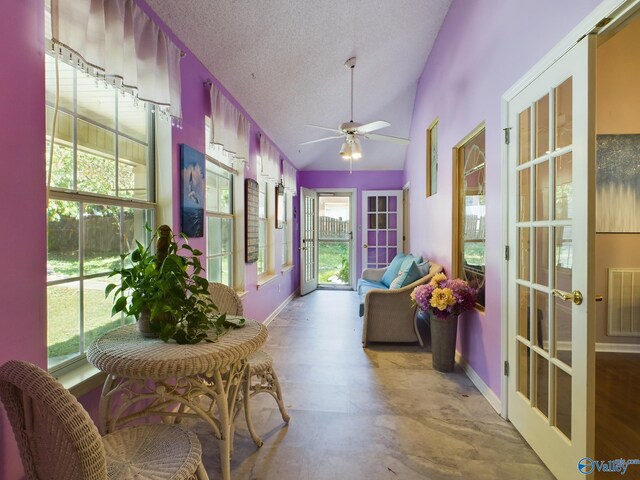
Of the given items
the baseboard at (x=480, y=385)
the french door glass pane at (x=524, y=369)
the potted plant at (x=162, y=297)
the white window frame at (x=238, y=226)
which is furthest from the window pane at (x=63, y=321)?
the baseboard at (x=480, y=385)

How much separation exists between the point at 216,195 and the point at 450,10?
300cm

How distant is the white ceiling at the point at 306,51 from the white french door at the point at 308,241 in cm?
137

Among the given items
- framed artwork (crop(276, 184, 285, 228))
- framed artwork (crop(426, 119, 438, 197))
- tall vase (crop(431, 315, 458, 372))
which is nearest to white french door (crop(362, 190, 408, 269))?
framed artwork (crop(276, 184, 285, 228))

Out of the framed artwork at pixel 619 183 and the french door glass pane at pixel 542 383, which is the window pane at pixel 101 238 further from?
the framed artwork at pixel 619 183

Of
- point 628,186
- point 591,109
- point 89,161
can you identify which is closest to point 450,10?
point 628,186

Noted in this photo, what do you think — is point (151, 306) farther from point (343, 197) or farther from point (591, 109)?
point (343, 197)

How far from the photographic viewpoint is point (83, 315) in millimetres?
1606

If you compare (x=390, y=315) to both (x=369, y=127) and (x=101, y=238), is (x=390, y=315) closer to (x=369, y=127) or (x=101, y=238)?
(x=369, y=127)

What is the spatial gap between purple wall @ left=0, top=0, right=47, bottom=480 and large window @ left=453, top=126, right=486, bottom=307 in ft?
8.72

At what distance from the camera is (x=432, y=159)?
4.41 meters

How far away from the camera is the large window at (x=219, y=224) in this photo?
3.03m

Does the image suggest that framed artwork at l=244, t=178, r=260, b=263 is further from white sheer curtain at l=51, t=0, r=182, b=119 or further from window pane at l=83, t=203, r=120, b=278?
window pane at l=83, t=203, r=120, b=278

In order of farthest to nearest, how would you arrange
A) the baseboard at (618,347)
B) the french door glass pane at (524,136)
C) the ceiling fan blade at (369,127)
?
the ceiling fan blade at (369,127) → the baseboard at (618,347) → the french door glass pane at (524,136)

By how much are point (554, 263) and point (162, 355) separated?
1.79 metres
